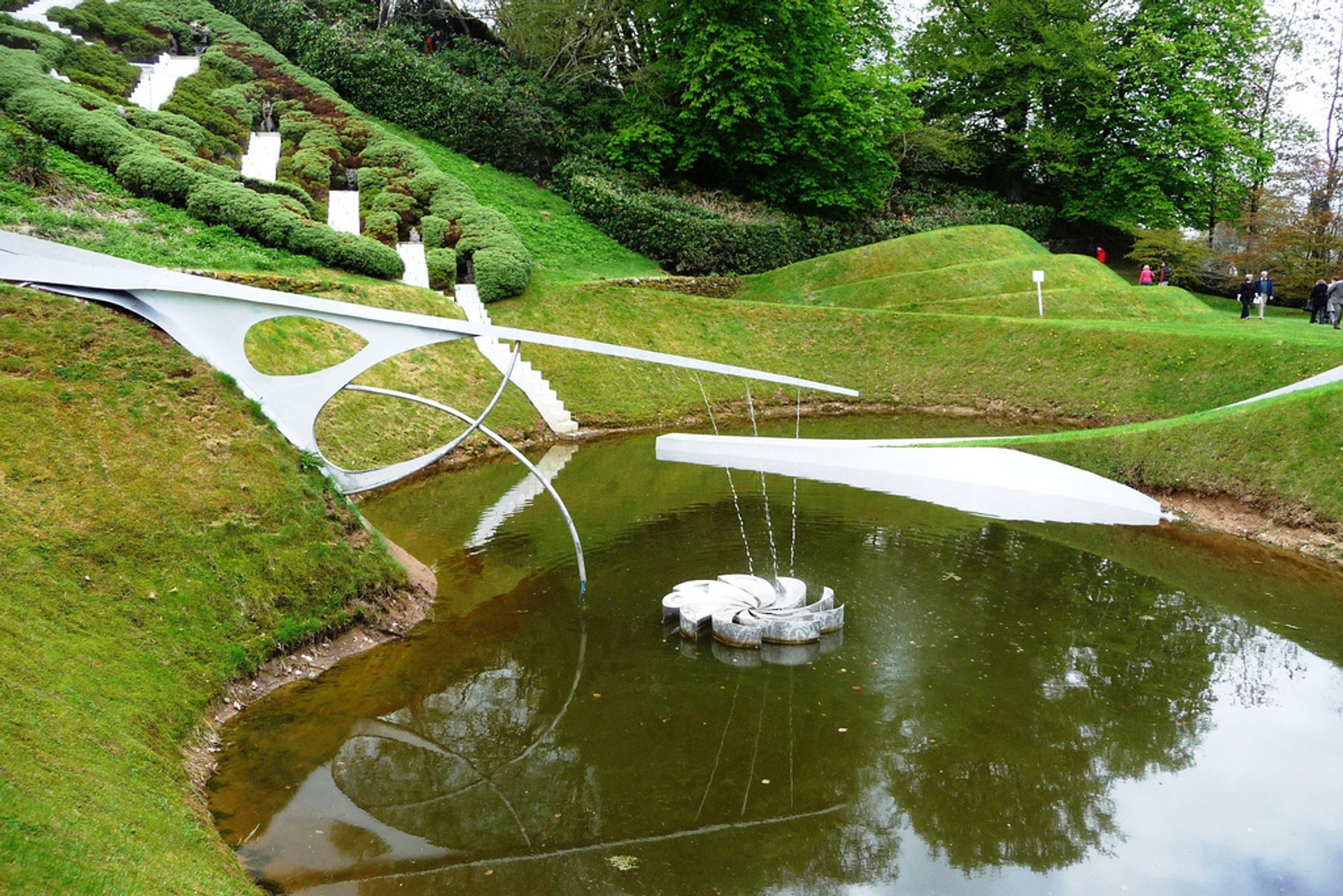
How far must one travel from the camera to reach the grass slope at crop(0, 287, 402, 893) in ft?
20.4

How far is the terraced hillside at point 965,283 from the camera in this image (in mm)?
31078

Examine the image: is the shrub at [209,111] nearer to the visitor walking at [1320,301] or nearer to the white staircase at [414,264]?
the white staircase at [414,264]

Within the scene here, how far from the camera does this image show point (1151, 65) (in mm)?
39938

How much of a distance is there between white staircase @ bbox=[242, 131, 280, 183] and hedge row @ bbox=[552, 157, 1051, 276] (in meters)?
10.5

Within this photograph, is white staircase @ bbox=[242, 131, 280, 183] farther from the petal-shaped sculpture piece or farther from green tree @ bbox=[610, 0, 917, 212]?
the petal-shaped sculpture piece

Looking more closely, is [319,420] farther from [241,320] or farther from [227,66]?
[227,66]

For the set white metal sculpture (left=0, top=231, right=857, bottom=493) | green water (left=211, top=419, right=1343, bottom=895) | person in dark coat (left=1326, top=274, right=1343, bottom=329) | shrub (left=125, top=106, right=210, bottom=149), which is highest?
shrub (left=125, top=106, right=210, bottom=149)

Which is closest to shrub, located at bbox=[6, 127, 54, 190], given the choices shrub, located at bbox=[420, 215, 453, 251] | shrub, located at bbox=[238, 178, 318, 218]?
shrub, located at bbox=[238, 178, 318, 218]

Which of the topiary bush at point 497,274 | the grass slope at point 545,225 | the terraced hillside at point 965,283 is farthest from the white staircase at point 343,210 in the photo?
the terraced hillside at point 965,283

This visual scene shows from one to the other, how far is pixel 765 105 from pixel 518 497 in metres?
25.3

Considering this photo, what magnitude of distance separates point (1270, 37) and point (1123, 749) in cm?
4387

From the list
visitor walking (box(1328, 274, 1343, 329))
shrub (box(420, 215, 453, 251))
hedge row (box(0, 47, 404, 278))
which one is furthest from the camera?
shrub (box(420, 215, 453, 251))

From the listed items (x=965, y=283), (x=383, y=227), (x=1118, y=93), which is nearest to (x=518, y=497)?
(x=383, y=227)

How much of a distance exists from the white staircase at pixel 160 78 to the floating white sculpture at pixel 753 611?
25.7 metres
